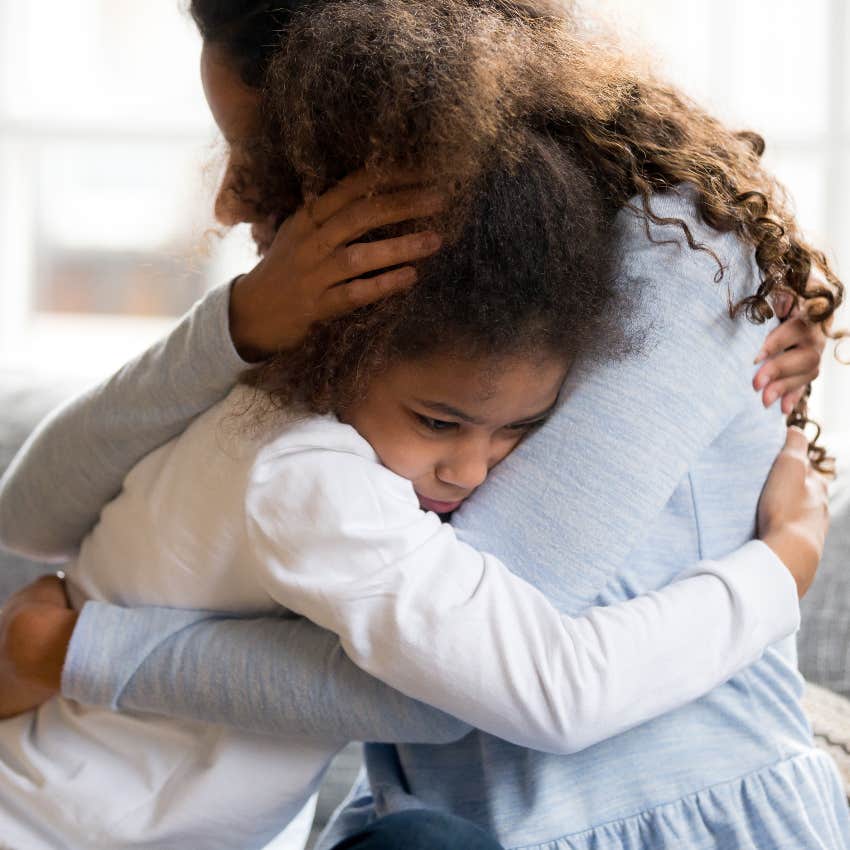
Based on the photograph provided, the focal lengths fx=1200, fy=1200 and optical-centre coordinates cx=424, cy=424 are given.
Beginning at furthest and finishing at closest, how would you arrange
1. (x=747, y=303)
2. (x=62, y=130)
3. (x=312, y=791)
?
(x=62, y=130)
(x=312, y=791)
(x=747, y=303)

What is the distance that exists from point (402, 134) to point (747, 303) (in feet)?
1.06

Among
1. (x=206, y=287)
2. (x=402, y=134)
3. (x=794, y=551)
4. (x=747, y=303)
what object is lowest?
(x=206, y=287)

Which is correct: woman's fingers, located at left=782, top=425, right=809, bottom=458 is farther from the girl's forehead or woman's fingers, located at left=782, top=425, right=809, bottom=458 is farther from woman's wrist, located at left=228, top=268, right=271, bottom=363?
woman's wrist, located at left=228, top=268, right=271, bottom=363

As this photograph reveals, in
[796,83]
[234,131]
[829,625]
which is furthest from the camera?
[796,83]

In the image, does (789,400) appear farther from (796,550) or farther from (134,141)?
(134,141)

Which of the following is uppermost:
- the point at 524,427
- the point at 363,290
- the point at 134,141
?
the point at 363,290

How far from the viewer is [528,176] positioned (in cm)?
87

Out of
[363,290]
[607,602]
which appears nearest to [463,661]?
[607,602]

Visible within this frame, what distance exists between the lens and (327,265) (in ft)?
2.99

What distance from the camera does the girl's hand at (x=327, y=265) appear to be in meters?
0.87

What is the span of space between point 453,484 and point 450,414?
7cm

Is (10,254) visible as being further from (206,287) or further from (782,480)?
(782,480)

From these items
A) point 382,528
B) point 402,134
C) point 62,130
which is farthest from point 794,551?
point 62,130

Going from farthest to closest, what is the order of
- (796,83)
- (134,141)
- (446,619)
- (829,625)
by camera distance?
(134,141) < (796,83) < (829,625) < (446,619)
